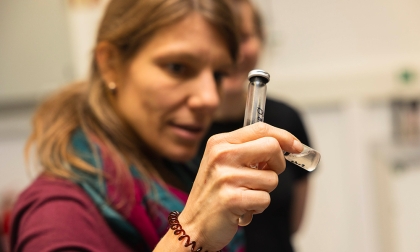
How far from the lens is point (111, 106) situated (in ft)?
2.90

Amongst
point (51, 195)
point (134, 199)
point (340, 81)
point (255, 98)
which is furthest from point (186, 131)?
point (340, 81)

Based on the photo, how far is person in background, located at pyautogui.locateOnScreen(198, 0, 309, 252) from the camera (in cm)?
97

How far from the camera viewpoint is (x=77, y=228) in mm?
624

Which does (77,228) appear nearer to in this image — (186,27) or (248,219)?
(248,219)

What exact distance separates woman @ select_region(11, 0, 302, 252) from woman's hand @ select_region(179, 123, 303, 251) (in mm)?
176

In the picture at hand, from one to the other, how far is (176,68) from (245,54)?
404 mm

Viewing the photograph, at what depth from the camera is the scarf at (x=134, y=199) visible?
71 cm

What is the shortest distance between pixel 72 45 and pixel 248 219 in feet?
5.14

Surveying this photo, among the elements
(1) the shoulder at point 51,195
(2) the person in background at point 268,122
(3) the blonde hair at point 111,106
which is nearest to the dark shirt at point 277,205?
(2) the person in background at point 268,122

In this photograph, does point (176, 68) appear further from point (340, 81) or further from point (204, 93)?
point (340, 81)

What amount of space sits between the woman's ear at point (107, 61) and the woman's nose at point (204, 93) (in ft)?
0.58

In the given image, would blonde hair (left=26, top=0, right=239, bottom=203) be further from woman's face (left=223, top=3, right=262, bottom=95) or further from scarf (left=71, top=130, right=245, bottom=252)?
woman's face (left=223, top=3, right=262, bottom=95)

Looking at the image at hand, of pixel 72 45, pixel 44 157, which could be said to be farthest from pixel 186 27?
pixel 72 45

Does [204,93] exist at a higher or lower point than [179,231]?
higher
